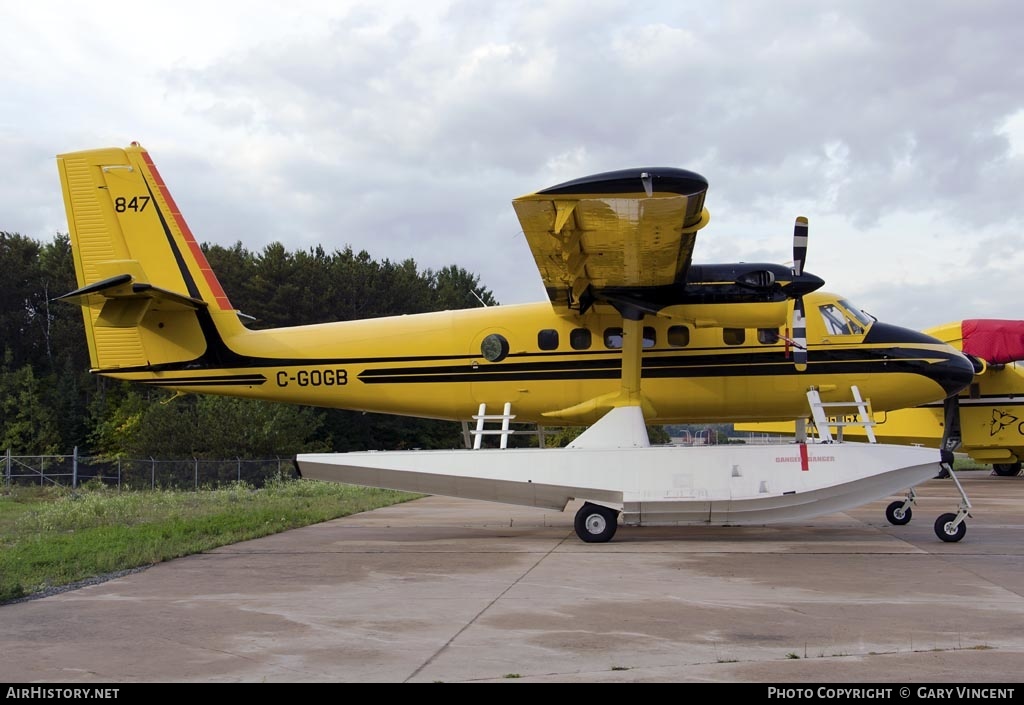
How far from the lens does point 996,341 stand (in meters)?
25.4

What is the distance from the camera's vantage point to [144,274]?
14141 millimetres

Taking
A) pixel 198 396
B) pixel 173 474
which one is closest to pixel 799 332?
pixel 173 474

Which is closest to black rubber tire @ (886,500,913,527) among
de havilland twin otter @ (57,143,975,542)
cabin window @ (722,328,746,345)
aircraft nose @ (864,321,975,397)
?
de havilland twin otter @ (57,143,975,542)

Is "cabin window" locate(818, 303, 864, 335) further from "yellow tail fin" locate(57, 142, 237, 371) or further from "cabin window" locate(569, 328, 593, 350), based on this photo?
"yellow tail fin" locate(57, 142, 237, 371)

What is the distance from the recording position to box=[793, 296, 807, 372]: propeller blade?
42.1 ft

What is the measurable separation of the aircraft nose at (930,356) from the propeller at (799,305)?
127cm

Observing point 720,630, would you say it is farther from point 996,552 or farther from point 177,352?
point 177,352

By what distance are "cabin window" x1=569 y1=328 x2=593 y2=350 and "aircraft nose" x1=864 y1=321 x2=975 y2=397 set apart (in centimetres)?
427

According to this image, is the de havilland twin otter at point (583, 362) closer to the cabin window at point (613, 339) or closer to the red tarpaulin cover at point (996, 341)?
the cabin window at point (613, 339)

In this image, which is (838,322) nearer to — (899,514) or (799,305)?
(799,305)

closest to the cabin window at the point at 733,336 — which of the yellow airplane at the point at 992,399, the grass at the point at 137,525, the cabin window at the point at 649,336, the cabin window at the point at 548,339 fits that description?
the cabin window at the point at 649,336

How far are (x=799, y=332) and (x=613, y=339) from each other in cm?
273

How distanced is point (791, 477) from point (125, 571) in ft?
27.2

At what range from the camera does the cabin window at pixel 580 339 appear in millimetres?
13570
